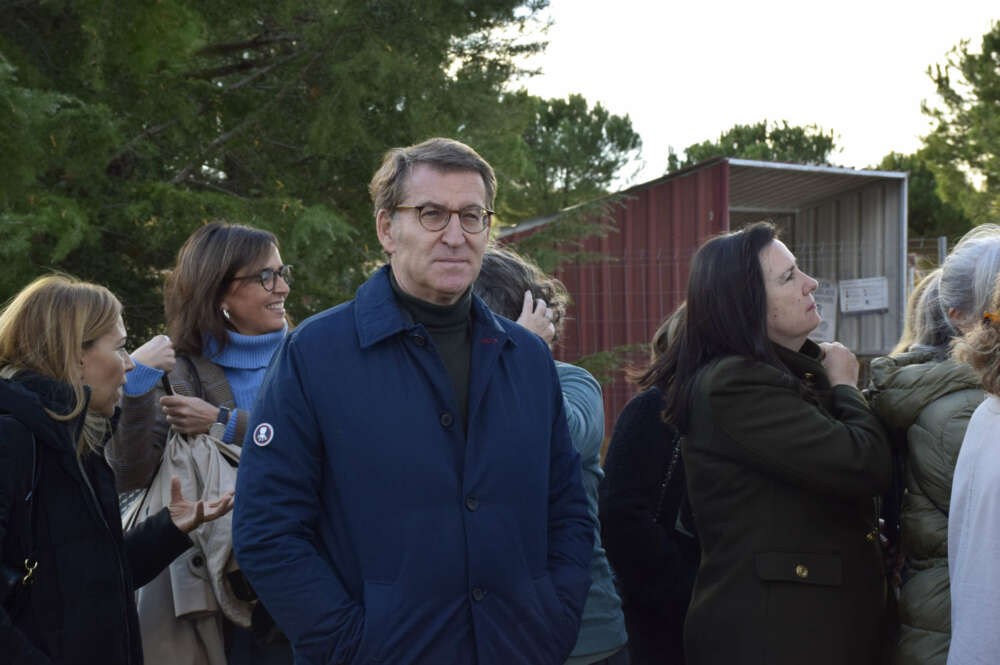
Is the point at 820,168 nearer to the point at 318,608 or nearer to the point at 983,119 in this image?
the point at 318,608

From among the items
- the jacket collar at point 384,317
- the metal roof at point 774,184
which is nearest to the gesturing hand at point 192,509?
the jacket collar at point 384,317

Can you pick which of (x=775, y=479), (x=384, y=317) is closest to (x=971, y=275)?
(x=775, y=479)

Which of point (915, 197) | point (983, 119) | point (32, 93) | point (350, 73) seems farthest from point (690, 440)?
point (915, 197)

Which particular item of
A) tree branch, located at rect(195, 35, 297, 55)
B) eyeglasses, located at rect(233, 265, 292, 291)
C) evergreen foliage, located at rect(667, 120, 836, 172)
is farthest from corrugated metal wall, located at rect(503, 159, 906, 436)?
evergreen foliage, located at rect(667, 120, 836, 172)

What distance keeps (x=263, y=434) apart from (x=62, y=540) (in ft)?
2.28

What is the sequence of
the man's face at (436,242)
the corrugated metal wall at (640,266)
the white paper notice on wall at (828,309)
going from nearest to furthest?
the man's face at (436,242)
the corrugated metal wall at (640,266)
the white paper notice on wall at (828,309)

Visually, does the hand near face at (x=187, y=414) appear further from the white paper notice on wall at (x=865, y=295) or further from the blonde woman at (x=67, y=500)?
the white paper notice on wall at (x=865, y=295)

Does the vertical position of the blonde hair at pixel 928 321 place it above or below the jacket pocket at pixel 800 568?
above

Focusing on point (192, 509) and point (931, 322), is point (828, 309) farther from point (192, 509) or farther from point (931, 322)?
point (192, 509)

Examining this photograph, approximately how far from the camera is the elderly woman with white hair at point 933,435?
2.49 meters

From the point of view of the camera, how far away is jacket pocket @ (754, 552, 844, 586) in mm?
2533

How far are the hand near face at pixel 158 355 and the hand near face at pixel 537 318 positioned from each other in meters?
1.11

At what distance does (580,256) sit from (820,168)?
349 cm

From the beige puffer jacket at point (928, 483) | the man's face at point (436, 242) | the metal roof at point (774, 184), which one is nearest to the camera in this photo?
the man's face at point (436, 242)
